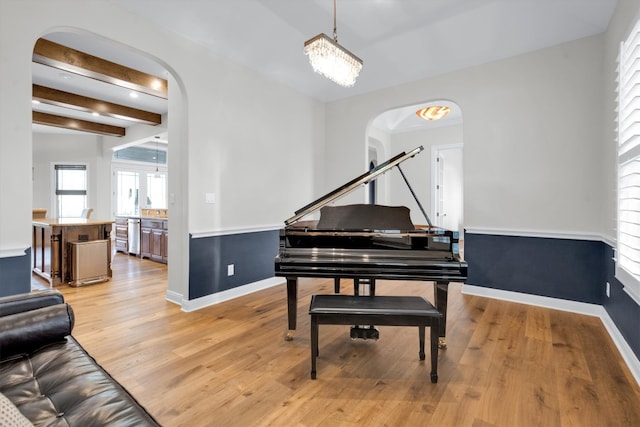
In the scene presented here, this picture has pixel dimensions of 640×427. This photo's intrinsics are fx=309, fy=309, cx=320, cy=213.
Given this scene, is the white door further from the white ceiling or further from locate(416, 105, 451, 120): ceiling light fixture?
the white ceiling

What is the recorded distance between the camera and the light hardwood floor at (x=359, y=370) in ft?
5.42

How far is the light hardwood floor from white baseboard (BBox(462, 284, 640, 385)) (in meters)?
0.06

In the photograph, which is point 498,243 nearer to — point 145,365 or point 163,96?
point 145,365

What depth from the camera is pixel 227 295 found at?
3557 millimetres

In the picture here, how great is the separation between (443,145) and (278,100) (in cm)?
416

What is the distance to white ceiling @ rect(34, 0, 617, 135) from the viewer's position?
111 inches

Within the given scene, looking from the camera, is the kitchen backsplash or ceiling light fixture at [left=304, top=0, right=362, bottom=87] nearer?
ceiling light fixture at [left=304, top=0, right=362, bottom=87]

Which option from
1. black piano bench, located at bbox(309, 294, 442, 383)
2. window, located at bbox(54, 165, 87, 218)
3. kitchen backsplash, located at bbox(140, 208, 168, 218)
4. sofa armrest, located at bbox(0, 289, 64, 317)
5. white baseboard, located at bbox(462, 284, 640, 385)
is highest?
window, located at bbox(54, 165, 87, 218)

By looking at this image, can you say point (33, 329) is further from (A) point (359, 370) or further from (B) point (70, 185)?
(B) point (70, 185)

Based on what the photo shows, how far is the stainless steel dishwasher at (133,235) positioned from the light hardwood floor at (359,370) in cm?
309

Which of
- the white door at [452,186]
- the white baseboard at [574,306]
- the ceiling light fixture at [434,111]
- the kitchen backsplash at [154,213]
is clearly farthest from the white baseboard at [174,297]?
the white door at [452,186]

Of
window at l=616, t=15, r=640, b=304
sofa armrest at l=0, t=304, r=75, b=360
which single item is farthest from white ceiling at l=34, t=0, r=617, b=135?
sofa armrest at l=0, t=304, r=75, b=360

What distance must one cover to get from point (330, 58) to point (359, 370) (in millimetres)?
2245

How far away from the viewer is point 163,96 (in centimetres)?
459
